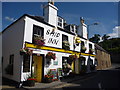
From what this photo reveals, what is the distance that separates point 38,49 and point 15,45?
2212 mm

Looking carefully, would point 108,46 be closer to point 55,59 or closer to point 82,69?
point 82,69

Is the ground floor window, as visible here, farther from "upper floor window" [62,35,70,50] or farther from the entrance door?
the entrance door

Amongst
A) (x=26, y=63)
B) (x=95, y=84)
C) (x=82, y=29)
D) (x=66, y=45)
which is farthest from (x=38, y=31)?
(x=82, y=29)

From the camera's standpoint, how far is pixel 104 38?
6806 centimetres

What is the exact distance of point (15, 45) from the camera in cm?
1048

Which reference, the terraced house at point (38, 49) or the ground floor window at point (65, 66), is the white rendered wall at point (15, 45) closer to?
the terraced house at point (38, 49)

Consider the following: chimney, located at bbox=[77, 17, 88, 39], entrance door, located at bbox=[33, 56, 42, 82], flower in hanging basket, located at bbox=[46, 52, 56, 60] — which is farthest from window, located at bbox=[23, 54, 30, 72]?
chimney, located at bbox=[77, 17, 88, 39]

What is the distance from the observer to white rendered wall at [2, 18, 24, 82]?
9475mm

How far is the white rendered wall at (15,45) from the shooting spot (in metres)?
9.48

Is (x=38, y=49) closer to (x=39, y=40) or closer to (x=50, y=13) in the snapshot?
(x=39, y=40)

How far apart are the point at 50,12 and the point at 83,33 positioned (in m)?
8.39

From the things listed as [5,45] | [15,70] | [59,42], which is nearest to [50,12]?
[59,42]

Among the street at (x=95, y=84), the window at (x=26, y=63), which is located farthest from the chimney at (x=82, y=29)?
the window at (x=26, y=63)

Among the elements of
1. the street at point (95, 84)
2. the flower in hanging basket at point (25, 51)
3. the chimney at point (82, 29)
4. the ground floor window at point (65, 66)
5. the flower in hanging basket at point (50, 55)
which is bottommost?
the street at point (95, 84)
